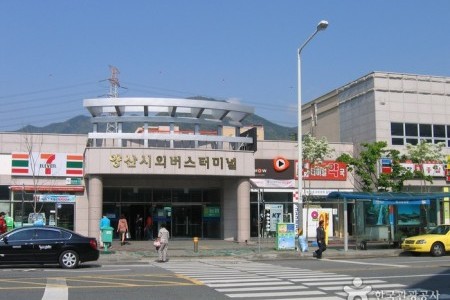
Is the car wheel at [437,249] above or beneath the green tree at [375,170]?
beneath

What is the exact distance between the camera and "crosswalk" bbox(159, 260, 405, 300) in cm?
1302

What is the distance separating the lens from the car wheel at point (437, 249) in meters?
25.7

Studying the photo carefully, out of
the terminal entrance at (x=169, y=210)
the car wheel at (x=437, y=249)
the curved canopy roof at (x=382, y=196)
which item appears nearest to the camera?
the car wheel at (x=437, y=249)

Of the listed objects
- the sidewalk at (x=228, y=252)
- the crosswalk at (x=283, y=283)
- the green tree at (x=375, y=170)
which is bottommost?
the sidewalk at (x=228, y=252)

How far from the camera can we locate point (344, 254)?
27266 millimetres

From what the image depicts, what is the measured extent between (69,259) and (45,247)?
0.92m

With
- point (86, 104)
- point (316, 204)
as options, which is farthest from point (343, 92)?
point (86, 104)

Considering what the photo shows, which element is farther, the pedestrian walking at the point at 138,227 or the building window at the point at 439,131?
the building window at the point at 439,131

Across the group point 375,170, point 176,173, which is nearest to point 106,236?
point 176,173

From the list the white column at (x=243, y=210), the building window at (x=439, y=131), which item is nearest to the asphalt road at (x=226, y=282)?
the white column at (x=243, y=210)

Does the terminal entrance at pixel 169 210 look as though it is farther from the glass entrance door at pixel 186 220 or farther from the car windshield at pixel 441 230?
the car windshield at pixel 441 230

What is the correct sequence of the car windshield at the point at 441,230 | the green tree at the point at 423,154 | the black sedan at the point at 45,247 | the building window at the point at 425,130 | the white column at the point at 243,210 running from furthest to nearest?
the building window at the point at 425,130
the green tree at the point at 423,154
the white column at the point at 243,210
the car windshield at the point at 441,230
the black sedan at the point at 45,247

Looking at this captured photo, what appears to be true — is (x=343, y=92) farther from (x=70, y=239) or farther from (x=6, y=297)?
(x=6, y=297)

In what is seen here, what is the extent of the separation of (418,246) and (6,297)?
18.9 metres
